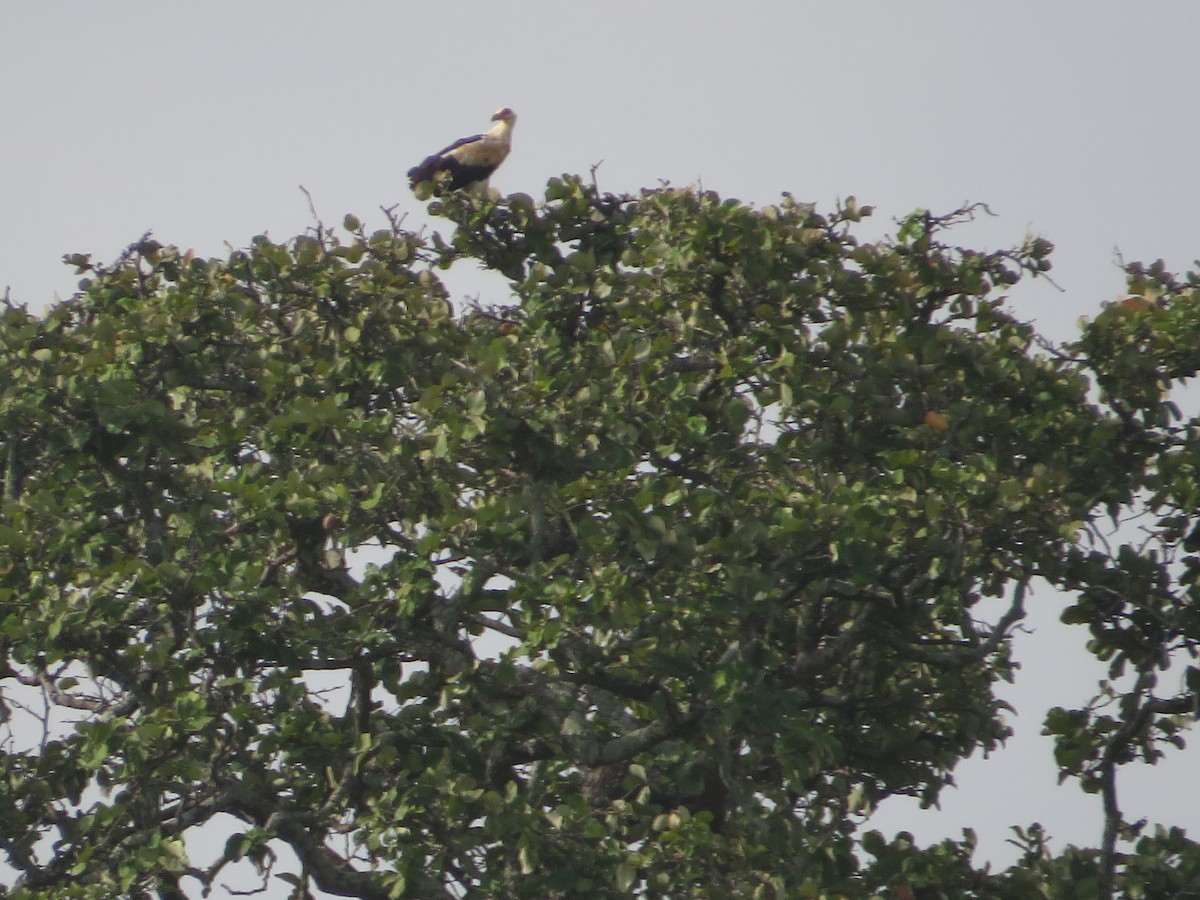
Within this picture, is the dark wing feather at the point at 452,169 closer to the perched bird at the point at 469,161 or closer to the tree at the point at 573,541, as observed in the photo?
the perched bird at the point at 469,161

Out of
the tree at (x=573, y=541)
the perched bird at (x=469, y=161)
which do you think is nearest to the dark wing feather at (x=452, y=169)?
the perched bird at (x=469, y=161)

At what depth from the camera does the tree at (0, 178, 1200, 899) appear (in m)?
13.5

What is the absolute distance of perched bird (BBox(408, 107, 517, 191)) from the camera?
1972cm

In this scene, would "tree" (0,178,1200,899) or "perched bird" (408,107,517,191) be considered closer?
"tree" (0,178,1200,899)

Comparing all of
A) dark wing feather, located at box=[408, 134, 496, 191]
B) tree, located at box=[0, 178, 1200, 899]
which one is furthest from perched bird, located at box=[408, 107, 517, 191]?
tree, located at box=[0, 178, 1200, 899]

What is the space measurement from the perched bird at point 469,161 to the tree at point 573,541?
354 centimetres

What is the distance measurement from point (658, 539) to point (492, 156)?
8.68 m

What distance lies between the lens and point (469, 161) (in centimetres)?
2042

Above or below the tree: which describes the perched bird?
above

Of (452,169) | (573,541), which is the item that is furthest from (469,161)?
(573,541)

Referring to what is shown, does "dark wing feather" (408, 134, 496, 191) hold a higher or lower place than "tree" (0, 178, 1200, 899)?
higher

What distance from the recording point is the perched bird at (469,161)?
19.7 m

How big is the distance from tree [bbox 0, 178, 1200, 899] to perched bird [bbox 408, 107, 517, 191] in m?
3.54

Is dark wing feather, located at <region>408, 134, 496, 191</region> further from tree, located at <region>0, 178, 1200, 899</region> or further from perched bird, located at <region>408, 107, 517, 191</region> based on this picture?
tree, located at <region>0, 178, 1200, 899</region>
